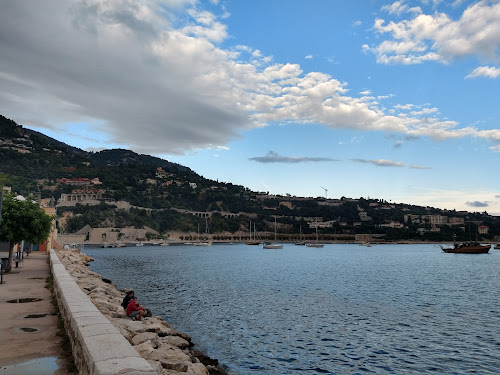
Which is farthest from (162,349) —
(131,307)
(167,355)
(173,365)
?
(131,307)

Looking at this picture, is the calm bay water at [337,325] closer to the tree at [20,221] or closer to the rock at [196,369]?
the rock at [196,369]

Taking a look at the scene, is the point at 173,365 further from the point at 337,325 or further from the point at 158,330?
the point at 337,325

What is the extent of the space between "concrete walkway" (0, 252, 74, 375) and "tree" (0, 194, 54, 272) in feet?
25.7

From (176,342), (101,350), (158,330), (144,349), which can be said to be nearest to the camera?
(101,350)

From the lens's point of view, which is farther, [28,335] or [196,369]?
[196,369]

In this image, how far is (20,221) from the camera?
90.2ft

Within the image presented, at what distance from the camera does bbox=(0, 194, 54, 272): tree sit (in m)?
26.7

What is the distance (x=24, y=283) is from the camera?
23.2 m

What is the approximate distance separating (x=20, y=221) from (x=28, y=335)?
1888 cm

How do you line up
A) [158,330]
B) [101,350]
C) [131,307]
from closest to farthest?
1. [101,350]
2. [158,330]
3. [131,307]

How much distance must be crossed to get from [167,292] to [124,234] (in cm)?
16196

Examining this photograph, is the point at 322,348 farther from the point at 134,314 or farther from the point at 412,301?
the point at 412,301

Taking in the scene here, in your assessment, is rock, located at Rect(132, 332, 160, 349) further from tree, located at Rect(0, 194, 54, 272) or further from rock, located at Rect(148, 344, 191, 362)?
tree, located at Rect(0, 194, 54, 272)

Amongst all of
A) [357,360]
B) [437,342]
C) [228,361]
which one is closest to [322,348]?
[357,360]
